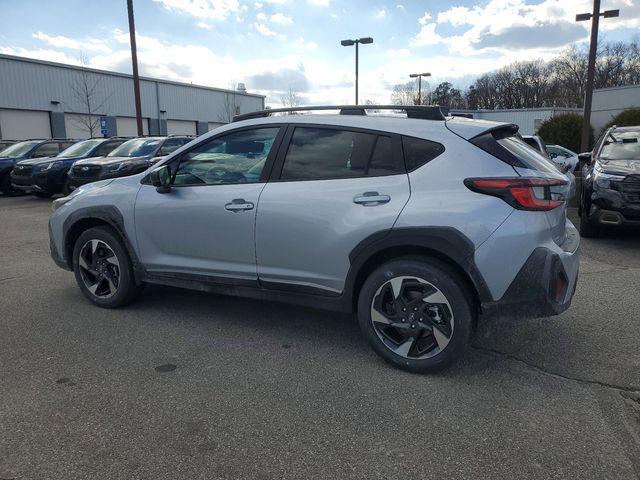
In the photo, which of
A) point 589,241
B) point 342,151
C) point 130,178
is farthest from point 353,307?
point 589,241

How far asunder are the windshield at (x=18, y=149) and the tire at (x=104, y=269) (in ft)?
47.0

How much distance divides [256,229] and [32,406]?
5.93ft

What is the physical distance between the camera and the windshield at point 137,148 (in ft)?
44.5

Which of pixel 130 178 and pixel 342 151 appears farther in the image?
pixel 130 178

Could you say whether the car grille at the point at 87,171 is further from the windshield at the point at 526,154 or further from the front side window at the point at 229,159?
the windshield at the point at 526,154

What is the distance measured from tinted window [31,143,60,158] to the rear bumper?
16767mm

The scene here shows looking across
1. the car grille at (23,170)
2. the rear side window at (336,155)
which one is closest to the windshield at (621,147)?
the rear side window at (336,155)

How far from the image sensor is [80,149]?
15336 millimetres

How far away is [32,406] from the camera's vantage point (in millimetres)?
3062

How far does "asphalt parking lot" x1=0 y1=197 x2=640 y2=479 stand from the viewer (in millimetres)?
2547

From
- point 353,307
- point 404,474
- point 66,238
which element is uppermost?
point 66,238

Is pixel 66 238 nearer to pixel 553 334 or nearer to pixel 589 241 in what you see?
pixel 553 334

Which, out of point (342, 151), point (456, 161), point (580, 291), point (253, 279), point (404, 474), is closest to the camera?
point (404, 474)

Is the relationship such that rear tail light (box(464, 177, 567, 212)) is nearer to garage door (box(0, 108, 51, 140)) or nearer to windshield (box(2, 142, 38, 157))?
windshield (box(2, 142, 38, 157))
